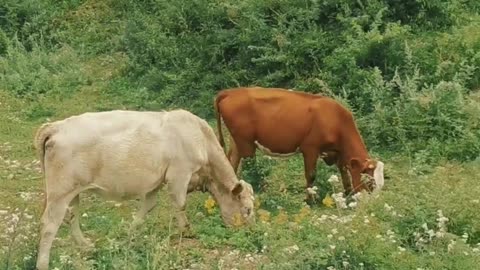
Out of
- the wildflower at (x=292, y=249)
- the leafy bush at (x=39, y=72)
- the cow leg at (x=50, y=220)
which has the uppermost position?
the wildflower at (x=292, y=249)

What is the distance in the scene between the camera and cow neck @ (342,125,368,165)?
11.5 m

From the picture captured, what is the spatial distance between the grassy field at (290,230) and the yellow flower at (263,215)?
3cm

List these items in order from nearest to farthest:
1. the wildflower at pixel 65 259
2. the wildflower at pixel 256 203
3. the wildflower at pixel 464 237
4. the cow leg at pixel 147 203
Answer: the wildflower at pixel 65 259, the wildflower at pixel 464 237, the cow leg at pixel 147 203, the wildflower at pixel 256 203

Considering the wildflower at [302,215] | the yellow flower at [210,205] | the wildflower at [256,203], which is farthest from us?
the wildflower at [256,203]

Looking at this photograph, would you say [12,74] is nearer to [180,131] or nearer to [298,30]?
[298,30]

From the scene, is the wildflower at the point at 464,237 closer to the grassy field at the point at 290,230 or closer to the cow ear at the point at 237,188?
the grassy field at the point at 290,230

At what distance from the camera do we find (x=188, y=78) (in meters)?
16.0

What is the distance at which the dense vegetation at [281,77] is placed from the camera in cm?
951

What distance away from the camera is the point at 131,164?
9.45m

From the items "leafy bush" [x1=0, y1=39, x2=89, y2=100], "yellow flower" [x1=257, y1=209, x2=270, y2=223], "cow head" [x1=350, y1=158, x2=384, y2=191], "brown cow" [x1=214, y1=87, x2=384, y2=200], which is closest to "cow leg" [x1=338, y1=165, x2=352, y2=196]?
"brown cow" [x1=214, y1=87, x2=384, y2=200]

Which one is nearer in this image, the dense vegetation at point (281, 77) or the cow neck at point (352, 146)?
the dense vegetation at point (281, 77)

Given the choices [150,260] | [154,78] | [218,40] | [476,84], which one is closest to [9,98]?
[154,78]

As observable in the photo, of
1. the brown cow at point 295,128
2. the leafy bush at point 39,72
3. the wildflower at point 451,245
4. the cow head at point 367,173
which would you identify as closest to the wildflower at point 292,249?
the wildflower at point 451,245

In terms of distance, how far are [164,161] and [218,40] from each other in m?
6.97
